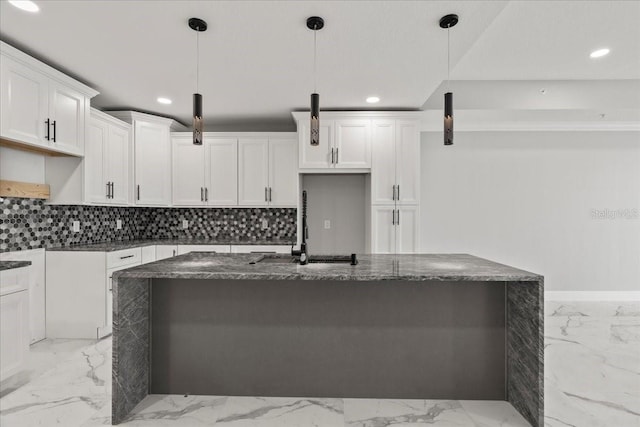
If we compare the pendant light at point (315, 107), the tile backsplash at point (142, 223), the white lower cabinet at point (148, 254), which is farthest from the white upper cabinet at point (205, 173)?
the pendant light at point (315, 107)

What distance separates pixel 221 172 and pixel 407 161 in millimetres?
2432

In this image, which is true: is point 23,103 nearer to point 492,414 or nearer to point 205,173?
point 205,173

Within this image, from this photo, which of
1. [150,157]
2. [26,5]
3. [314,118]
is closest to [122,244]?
[150,157]

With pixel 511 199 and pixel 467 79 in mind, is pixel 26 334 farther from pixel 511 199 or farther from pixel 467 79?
pixel 511 199

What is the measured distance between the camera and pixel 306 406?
215 centimetres

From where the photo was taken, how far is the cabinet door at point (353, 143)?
13.7ft

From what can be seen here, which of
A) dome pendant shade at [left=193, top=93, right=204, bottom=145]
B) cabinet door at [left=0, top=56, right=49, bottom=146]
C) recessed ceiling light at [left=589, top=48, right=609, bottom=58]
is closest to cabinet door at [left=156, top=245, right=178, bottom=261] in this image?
cabinet door at [left=0, top=56, right=49, bottom=146]

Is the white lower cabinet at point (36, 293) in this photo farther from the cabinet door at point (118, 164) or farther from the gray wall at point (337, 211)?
the gray wall at point (337, 211)

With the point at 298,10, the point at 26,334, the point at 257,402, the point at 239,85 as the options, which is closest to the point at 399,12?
the point at 298,10

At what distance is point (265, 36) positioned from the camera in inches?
99.0

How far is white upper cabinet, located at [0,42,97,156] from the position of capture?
8.61 ft

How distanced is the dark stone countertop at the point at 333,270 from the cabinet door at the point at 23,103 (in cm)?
173

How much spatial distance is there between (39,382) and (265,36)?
9.90ft

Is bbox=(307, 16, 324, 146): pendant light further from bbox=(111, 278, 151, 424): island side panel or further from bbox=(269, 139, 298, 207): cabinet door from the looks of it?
bbox=(269, 139, 298, 207): cabinet door
